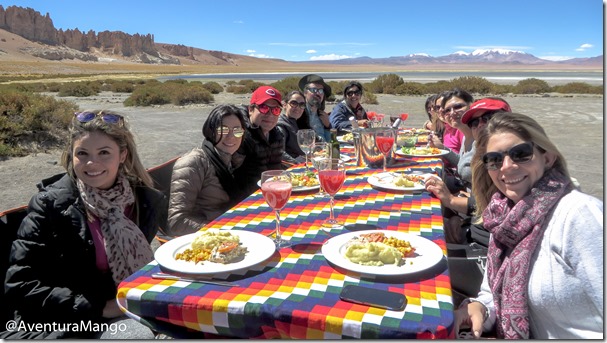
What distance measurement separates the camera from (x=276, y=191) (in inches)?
67.2

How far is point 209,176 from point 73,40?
16315cm

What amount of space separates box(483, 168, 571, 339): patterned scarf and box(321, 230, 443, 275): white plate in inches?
11.4

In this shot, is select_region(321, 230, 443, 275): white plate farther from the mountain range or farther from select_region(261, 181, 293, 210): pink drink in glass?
the mountain range

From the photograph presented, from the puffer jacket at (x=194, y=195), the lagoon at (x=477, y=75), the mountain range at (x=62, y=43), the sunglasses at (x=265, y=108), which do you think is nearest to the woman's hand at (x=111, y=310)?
the puffer jacket at (x=194, y=195)

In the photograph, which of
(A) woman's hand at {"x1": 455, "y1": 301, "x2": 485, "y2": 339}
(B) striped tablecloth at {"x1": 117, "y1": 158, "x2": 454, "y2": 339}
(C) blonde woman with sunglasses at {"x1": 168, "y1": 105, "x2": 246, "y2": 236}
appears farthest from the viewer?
(C) blonde woman with sunglasses at {"x1": 168, "y1": 105, "x2": 246, "y2": 236}

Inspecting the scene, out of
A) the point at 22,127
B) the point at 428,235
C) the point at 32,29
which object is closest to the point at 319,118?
the point at 428,235

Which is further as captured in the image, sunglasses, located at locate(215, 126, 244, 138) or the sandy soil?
the sandy soil

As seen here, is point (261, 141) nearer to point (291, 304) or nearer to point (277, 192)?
point (277, 192)

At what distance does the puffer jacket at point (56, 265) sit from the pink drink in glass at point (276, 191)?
0.91 m

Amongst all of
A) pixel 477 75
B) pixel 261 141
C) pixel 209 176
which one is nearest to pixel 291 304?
pixel 209 176

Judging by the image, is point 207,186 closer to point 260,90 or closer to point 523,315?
point 260,90

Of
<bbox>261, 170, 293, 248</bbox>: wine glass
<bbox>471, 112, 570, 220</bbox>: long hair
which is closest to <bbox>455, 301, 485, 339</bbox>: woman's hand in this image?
<bbox>471, 112, 570, 220</bbox>: long hair

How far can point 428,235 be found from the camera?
70.2 inches

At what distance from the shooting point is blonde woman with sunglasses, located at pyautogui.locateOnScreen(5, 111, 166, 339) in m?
1.75
